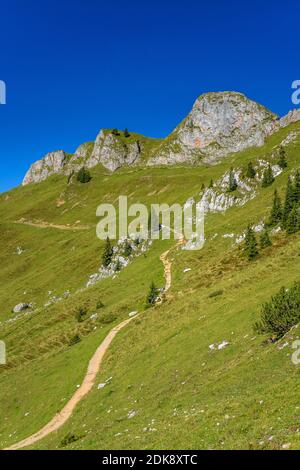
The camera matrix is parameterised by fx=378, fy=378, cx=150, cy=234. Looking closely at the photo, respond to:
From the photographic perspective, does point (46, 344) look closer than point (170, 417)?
No

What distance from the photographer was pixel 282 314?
33406mm

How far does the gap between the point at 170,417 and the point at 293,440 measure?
12881mm

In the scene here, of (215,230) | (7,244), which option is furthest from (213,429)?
(7,244)

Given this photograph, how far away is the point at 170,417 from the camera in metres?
26.2

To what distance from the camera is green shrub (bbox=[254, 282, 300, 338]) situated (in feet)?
108

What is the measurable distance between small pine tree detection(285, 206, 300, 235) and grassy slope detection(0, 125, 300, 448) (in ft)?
7.29

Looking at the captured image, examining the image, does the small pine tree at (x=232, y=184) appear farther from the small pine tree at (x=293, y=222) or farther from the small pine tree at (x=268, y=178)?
the small pine tree at (x=293, y=222)

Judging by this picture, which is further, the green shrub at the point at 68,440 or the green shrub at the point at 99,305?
the green shrub at the point at 99,305

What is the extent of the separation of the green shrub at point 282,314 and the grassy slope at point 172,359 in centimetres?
183

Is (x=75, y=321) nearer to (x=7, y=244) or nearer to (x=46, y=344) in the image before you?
(x=46, y=344)

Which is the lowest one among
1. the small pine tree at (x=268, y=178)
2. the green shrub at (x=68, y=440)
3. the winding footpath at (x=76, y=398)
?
the winding footpath at (x=76, y=398)

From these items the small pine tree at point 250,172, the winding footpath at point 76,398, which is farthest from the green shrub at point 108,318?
the small pine tree at point 250,172

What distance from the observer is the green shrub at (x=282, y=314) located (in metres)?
32.8

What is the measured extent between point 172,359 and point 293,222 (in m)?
40.8
